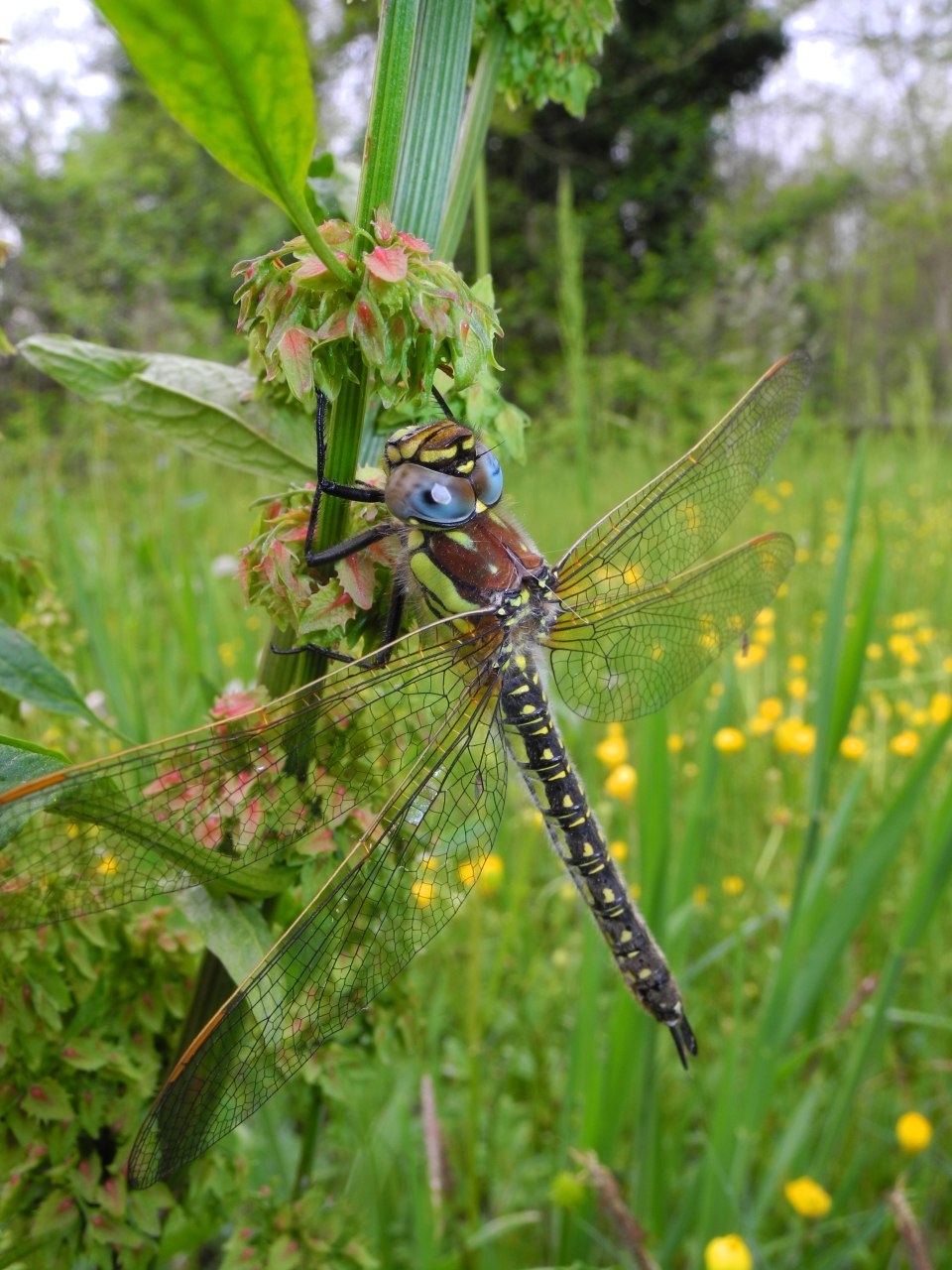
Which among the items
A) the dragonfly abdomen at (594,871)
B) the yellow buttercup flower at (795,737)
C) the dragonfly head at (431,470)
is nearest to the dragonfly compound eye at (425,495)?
the dragonfly head at (431,470)

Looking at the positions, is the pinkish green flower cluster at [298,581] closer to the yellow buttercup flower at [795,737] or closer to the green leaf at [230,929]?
the green leaf at [230,929]

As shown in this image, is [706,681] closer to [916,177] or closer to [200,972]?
[200,972]

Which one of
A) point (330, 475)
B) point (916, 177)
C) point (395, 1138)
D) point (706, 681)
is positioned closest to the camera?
point (330, 475)

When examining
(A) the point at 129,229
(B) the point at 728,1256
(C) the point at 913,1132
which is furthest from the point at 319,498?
(A) the point at 129,229

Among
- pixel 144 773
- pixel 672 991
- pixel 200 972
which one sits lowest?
pixel 672 991

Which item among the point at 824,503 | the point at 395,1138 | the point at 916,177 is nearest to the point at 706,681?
the point at 395,1138

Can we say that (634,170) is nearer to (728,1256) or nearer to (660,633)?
(660,633)

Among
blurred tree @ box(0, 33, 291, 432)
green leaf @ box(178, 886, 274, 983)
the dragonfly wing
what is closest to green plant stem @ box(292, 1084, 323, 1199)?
the dragonfly wing
